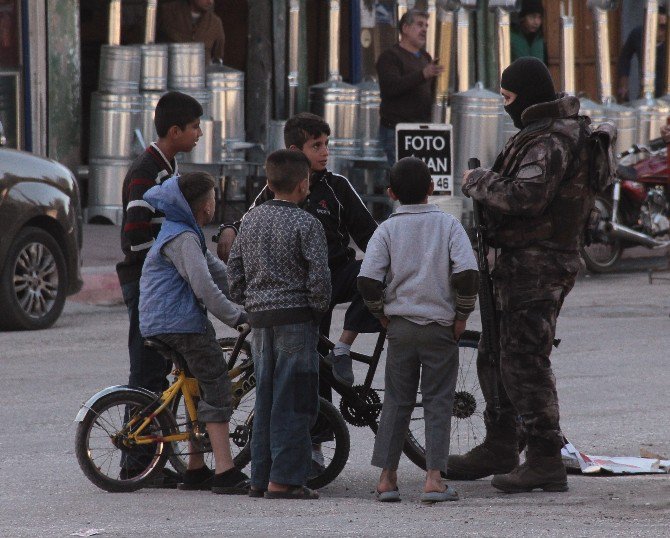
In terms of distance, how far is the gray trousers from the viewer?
6.98 m

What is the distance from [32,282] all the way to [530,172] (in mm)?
6532

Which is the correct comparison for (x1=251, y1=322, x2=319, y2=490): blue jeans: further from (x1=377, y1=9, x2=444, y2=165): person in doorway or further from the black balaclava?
(x1=377, y1=9, x2=444, y2=165): person in doorway

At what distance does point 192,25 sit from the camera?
63.9 ft

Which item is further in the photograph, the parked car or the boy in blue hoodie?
the parked car

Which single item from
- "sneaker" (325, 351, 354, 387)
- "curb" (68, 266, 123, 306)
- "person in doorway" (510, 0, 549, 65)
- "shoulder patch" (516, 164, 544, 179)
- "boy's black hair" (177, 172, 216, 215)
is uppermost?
"person in doorway" (510, 0, 549, 65)

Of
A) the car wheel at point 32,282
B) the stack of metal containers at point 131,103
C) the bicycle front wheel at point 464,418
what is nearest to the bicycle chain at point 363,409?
the bicycle front wheel at point 464,418

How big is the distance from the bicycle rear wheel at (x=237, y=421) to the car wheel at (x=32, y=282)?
17.6ft

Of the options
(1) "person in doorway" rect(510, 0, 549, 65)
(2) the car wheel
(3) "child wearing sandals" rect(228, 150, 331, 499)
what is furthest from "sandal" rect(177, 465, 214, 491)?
(1) "person in doorway" rect(510, 0, 549, 65)

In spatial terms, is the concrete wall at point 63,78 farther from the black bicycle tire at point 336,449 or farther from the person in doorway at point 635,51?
the black bicycle tire at point 336,449

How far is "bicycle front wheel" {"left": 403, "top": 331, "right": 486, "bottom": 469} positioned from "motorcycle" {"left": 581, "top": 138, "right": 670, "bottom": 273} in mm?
9117

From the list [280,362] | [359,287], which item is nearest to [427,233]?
[359,287]

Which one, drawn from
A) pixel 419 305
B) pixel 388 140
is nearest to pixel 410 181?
pixel 419 305

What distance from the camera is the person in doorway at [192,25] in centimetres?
1933

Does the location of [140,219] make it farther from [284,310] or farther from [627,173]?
[627,173]
